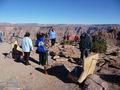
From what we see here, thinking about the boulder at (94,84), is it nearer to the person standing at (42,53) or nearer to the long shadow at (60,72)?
the long shadow at (60,72)

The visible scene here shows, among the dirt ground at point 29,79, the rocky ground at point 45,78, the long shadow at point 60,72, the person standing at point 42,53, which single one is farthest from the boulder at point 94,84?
the person standing at point 42,53

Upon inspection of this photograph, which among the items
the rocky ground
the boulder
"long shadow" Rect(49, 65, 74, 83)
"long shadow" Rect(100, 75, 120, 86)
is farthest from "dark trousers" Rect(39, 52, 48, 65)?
the boulder

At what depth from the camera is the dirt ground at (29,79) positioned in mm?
6981

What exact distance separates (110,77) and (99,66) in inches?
79.9

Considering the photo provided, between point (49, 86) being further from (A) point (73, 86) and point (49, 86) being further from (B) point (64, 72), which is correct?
(B) point (64, 72)

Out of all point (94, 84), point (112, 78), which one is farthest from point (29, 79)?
point (112, 78)

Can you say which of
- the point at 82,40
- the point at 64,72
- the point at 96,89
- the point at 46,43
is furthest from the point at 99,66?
the point at 96,89

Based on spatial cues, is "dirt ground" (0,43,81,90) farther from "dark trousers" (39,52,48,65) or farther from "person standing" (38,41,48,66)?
"person standing" (38,41,48,66)

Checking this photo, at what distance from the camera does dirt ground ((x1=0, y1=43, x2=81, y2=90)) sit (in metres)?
6.98

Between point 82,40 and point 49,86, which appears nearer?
point 49,86

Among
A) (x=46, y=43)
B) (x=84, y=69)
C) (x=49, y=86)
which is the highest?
(x=46, y=43)

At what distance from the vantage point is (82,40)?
9.96 metres

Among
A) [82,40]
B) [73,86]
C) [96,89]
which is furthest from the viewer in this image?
[82,40]

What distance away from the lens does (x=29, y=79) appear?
777 cm
